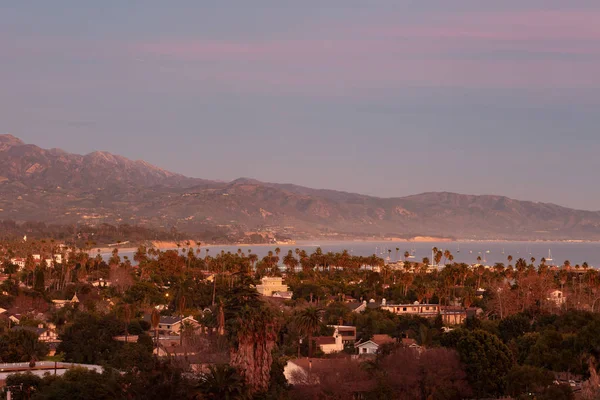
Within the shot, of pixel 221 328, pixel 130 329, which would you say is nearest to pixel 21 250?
→ pixel 130 329

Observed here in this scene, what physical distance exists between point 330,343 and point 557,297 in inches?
1636

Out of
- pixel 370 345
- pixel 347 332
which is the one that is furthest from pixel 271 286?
pixel 370 345

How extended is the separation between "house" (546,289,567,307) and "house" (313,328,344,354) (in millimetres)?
29697

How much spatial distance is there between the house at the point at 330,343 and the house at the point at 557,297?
29.7 m

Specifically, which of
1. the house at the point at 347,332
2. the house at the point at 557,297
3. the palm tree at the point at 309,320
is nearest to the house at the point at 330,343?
the house at the point at 347,332

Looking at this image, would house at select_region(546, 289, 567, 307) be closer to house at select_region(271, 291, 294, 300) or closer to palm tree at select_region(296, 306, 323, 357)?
house at select_region(271, 291, 294, 300)

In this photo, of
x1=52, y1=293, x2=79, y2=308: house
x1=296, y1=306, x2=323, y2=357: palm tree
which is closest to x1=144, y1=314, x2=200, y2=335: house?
x1=52, y1=293, x2=79, y2=308: house

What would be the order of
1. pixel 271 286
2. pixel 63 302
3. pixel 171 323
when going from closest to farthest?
pixel 171 323, pixel 63 302, pixel 271 286

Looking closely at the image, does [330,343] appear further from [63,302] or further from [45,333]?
[63,302]

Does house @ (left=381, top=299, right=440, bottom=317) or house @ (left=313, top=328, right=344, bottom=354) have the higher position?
house @ (left=381, top=299, right=440, bottom=317)

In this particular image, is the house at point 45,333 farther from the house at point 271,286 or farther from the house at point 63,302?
the house at point 271,286

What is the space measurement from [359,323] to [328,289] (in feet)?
94.1

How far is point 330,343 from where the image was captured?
228ft

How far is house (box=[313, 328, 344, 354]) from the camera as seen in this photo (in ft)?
223
